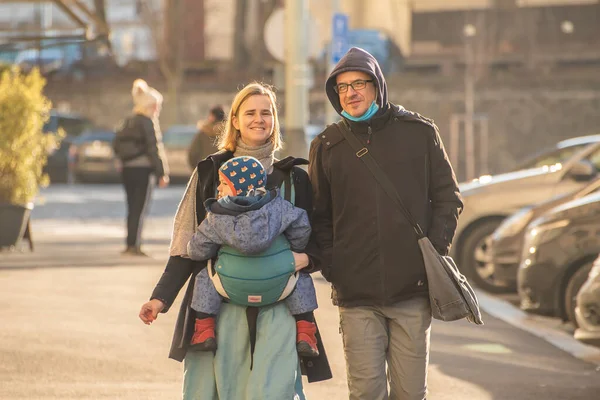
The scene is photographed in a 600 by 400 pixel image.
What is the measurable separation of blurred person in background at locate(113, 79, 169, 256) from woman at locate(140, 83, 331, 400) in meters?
9.30

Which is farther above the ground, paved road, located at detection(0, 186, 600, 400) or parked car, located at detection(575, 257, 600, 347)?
parked car, located at detection(575, 257, 600, 347)

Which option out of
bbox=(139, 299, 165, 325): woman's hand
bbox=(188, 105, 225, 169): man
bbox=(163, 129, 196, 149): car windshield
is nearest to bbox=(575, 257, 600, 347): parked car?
bbox=(139, 299, 165, 325): woman's hand

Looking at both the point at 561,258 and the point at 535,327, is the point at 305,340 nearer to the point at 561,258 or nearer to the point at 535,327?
the point at 561,258

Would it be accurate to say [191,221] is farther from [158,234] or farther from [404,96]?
[404,96]

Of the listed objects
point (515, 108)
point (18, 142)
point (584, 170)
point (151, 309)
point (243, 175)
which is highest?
point (243, 175)

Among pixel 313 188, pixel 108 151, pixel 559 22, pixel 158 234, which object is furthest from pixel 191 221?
pixel 559 22

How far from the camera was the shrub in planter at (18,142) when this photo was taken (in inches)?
605

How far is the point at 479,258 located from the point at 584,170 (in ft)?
4.46

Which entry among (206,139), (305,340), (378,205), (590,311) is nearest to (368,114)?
(378,205)

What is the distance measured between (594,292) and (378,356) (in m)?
3.40

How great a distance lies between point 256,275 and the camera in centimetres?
558

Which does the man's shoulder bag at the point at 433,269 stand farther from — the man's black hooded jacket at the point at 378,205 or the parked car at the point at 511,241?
the parked car at the point at 511,241

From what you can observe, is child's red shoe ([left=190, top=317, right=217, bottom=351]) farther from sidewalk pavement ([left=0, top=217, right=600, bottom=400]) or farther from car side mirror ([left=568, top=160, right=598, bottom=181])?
car side mirror ([left=568, top=160, right=598, bottom=181])

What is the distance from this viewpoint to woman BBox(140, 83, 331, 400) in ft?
18.4
